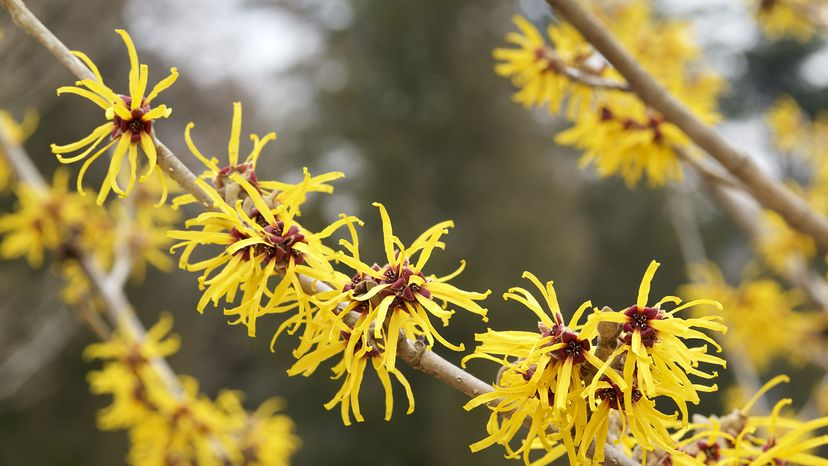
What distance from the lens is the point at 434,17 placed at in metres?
11.4

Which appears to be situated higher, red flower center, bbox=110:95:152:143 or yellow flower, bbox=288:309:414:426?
red flower center, bbox=110:95:152:143

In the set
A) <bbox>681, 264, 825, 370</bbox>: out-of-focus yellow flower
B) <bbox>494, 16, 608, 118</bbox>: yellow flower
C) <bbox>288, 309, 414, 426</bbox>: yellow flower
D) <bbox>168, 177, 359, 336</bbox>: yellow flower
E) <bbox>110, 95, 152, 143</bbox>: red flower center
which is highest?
<bbox>110, 95, 152, 143</bbox>: red flower center

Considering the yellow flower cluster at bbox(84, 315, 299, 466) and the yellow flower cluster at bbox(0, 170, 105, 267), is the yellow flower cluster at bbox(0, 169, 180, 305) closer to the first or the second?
the yellow flower cluster at bbox(0, 170, 105, 267)

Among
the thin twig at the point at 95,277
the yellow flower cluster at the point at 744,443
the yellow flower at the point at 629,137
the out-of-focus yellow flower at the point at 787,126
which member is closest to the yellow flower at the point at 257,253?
the yellow flower cluster at the point at 744,443

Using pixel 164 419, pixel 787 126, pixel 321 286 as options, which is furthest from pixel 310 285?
pixel 787 126

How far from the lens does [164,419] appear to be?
2080 millimetres

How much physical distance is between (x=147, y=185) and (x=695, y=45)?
2454 millimetres

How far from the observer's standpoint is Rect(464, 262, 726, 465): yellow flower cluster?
81 centimetres

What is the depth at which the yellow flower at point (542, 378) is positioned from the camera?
818 mm

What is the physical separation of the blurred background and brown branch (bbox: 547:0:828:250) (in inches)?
253

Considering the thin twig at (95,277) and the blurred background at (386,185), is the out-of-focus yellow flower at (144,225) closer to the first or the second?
the thin twig at (95,277)

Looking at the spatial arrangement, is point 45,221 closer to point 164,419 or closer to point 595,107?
point 164,419

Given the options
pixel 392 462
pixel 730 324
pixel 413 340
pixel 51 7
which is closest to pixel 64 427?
pixel 392 462

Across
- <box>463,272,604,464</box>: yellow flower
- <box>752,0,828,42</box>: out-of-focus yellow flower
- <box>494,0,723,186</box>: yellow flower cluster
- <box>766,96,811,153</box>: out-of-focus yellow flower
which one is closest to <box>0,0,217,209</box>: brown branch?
<box>463,272,604,464</box>: yellow flower
